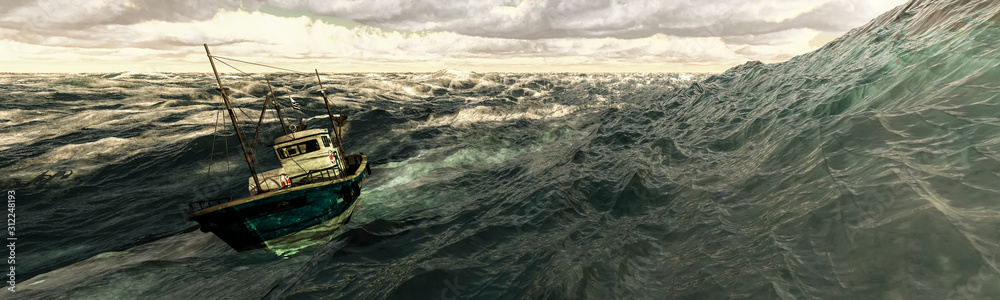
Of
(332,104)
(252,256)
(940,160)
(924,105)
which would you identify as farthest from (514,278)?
(332,104)

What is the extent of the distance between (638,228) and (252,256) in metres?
14.2

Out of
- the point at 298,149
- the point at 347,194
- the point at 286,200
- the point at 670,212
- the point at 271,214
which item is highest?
the point at 298,149

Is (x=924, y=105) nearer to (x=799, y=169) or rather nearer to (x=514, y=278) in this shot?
(x=799, y=169)

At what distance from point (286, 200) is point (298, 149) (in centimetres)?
452

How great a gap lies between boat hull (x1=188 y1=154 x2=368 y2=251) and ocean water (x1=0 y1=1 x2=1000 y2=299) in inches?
37.2

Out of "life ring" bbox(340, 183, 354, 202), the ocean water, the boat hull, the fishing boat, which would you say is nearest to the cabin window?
the fishing boat

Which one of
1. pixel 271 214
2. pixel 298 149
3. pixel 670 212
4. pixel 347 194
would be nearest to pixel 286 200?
pixel 271 214

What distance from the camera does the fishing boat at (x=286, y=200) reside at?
480 inches

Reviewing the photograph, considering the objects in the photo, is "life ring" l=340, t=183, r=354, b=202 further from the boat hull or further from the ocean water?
the ocean water

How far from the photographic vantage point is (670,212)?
421 inches

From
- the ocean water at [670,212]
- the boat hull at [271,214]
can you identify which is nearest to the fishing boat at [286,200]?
the boat hull at [271,214]

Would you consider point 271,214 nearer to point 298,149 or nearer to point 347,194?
point 347,194

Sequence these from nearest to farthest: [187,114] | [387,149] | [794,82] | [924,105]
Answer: [924,105] → [794,82] → [387,149] → [187,114]

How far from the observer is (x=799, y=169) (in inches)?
394
